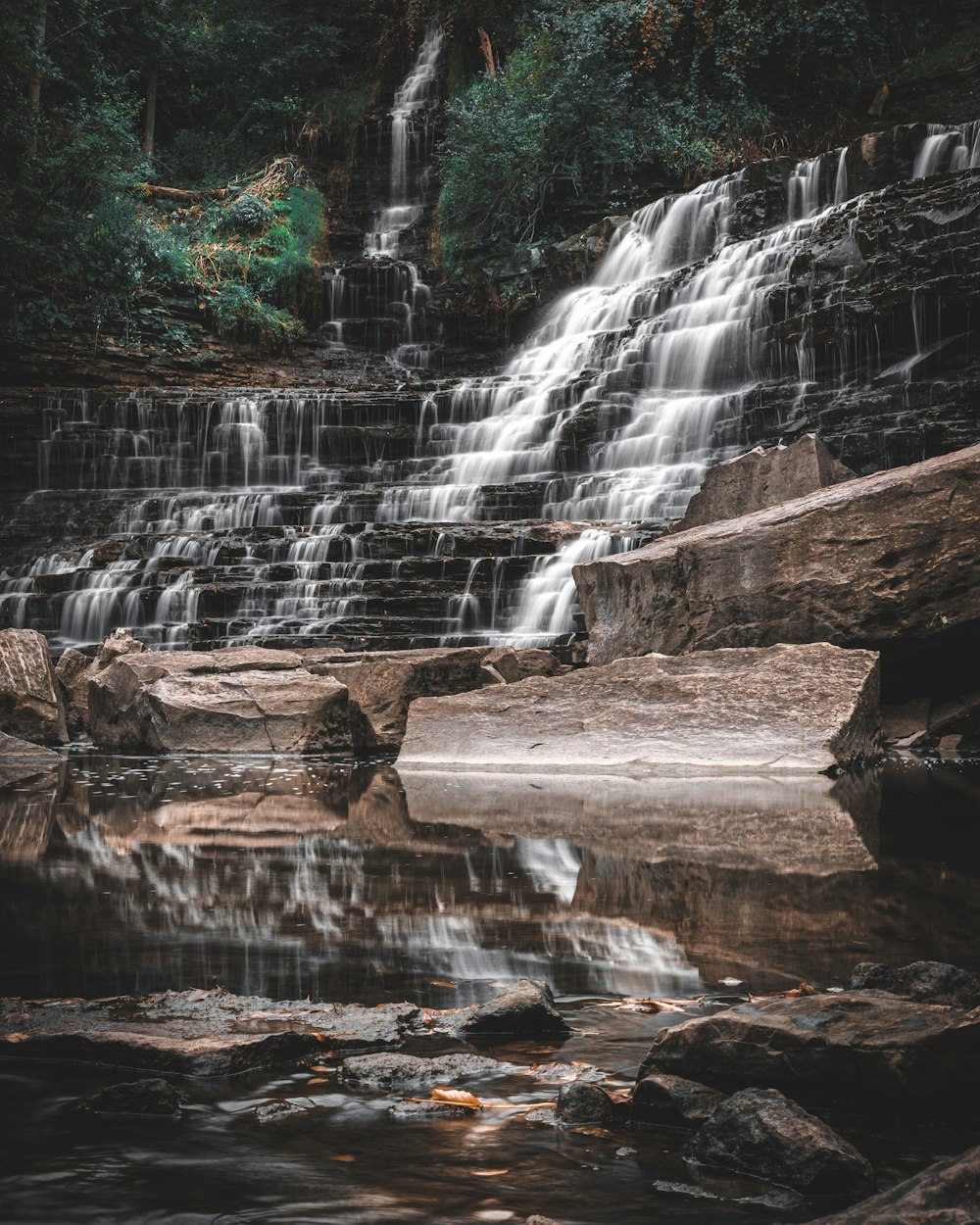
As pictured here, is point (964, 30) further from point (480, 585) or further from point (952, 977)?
point (952, 977)

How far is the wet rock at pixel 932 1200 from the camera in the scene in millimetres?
1238

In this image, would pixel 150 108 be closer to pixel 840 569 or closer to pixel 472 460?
pixel 472 460

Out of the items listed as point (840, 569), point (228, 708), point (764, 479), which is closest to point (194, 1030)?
point (840, 569)

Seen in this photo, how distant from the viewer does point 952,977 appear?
221cm

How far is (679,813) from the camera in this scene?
17.0 ft

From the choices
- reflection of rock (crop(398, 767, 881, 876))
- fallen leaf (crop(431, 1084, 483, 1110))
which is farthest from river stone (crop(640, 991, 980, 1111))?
reflection of rock (crop(398, 767, 881, 876))

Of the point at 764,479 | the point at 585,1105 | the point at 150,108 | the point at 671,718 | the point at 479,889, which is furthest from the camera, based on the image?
the point at 150,108

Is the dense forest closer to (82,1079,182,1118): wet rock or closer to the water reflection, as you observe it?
the water reflection

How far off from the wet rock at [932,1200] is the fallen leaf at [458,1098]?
2.08 feet

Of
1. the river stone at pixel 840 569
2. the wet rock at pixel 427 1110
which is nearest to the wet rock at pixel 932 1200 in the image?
the wet rock at pixel 427 1110

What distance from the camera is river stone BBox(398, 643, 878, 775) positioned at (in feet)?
21.7

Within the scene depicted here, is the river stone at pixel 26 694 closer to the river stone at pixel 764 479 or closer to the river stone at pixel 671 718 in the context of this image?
the river stone at pixel 671 718

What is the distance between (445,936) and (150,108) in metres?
33.8

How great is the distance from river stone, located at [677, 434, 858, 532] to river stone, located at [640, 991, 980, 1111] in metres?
8.57
